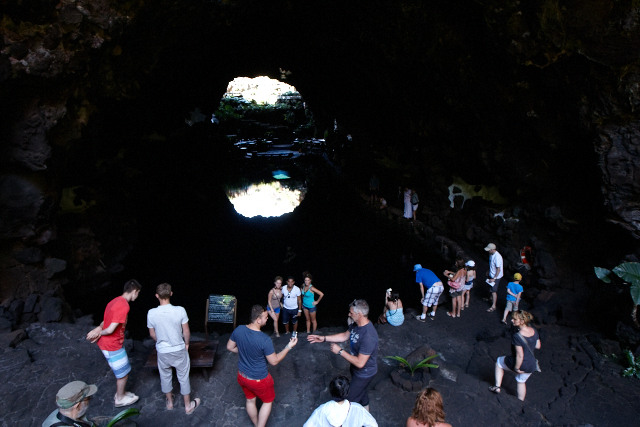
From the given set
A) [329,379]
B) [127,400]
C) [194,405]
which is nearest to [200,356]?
[194,405]

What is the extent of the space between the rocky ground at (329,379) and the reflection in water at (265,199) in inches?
483

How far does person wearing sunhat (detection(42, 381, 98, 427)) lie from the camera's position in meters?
3.67

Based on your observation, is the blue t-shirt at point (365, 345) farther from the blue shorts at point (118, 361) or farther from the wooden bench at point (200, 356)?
the blue shorts at point (118, 361)

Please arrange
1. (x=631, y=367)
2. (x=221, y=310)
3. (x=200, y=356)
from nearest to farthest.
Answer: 1. (x=200, y=356)
2. (x=631, y=367)
3. (x=221, y=310)

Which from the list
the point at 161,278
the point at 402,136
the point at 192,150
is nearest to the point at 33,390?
the point at 161,278

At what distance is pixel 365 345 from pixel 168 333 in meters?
2.53

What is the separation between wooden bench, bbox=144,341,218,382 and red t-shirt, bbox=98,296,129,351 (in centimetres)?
66

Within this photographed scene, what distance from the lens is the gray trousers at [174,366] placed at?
18.0 ft

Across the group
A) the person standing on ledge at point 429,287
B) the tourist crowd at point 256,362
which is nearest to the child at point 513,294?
the person standing on ledge at point 429,287

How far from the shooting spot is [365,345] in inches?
195

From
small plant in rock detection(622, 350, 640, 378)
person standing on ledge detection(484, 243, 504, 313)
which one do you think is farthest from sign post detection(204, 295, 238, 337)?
small plant in rock detection(622, 350, 640, 378)

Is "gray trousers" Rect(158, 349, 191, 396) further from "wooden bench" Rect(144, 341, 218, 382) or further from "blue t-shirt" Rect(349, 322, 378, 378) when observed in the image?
"blue t-shirt" Rect(349, 322, 378, 378)

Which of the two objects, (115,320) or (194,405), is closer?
(115,320)

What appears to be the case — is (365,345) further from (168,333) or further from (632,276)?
(632,276)
